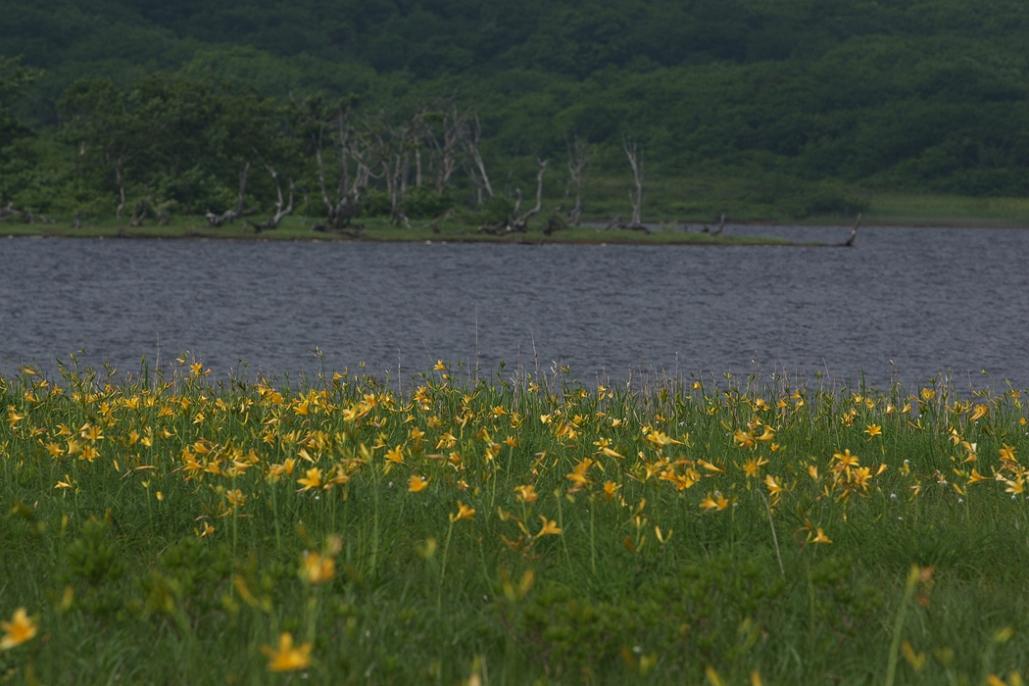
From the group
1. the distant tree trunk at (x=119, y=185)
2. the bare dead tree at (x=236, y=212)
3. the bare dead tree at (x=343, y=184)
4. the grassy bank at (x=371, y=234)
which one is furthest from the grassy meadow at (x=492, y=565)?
the distant tree trunk at (x=119, y=185)

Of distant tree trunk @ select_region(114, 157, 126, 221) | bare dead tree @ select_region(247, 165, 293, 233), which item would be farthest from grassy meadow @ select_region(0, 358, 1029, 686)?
distant tree trunk @ select_region(114, 157, 126, 221)

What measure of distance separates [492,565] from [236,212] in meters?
112

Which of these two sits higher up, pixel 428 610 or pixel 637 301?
pixel 428 610

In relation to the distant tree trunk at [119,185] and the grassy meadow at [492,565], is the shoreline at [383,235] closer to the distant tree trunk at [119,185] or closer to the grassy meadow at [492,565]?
the distant tree trunk at [119,185]

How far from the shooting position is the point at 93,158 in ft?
386

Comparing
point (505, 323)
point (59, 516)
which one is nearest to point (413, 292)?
point (505, 323)

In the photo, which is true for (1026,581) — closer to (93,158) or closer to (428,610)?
(428,610)

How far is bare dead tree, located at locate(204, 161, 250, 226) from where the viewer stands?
114m

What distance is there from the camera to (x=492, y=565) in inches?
294

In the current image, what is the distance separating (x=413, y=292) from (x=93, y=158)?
198 ft

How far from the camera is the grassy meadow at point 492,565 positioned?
5629mm

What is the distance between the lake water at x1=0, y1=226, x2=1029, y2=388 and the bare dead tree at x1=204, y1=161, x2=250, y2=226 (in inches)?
224

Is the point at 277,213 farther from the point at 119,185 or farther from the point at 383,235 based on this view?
the point at 119,185

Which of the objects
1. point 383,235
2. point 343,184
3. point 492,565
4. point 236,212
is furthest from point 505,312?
point 236,212
